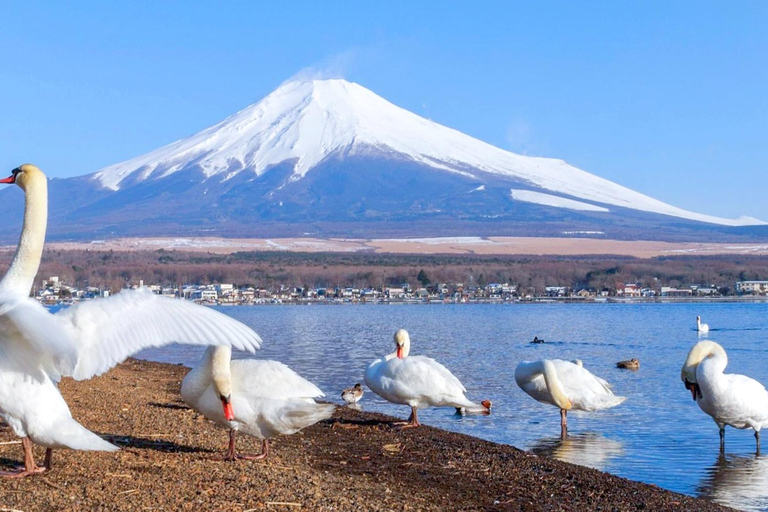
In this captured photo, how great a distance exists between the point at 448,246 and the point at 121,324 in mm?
162771

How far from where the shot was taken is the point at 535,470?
11.1 meters

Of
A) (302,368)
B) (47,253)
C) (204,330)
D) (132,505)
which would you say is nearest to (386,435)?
(132,505)

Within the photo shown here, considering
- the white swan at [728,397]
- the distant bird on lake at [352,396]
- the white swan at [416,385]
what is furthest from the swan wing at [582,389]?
the distant bird on lake at [352,396]

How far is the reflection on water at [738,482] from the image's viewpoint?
36.7ft

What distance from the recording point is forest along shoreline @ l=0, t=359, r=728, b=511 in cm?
788

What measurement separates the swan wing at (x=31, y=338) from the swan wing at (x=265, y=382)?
9.55 feet

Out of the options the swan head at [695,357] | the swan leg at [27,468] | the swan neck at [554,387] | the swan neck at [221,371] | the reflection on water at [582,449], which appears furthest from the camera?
the swan neck at [554,387]

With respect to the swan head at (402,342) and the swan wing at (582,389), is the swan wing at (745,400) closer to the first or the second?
the swan wing at (582,389)

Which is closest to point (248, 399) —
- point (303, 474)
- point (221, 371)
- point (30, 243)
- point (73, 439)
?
point (221, 371)

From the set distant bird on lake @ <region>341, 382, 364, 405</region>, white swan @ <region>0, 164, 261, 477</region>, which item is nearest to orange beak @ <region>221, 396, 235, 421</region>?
white swan @ <region>0, 164, 261, 477</region>

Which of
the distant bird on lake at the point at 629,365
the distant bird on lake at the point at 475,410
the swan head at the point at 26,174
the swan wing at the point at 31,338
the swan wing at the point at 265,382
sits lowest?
the distant bird on lake at the point at 629,365

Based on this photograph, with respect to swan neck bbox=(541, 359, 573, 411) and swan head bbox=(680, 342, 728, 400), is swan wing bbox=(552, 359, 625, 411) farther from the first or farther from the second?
swan head bbox=(680, 342, 728, 400)

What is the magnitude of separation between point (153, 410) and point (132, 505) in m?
5.84

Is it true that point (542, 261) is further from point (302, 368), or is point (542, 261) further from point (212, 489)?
point (212, 489)
